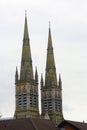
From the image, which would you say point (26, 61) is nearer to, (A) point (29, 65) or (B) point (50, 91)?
(A) point (29, 65)

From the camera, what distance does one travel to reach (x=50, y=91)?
15150cm

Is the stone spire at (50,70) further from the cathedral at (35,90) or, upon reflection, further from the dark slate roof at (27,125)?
the dark slate roof at (27,125)

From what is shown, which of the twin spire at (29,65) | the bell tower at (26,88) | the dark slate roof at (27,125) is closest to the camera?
the dark slate roof at (27,125)

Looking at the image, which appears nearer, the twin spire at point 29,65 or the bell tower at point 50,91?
the twin spire at point 29,65

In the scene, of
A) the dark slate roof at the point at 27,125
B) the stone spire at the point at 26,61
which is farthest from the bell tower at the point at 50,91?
the dark slate roof at the point at 27,125

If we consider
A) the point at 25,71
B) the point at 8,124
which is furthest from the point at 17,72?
the point at 8,124

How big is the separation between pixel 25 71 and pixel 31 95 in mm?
4928

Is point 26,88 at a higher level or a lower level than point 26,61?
lower

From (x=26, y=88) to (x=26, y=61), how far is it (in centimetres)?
548

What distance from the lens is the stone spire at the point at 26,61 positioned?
481ft

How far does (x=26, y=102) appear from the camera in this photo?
146 meters

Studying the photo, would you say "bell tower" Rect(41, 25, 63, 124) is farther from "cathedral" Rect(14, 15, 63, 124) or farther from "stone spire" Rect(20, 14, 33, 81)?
"stone spire" Rect(20, 14, 33, 81)

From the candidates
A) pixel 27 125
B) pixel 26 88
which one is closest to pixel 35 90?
pixel 26 88

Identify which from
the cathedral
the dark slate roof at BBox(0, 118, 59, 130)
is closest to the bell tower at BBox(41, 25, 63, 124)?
the cathedral
